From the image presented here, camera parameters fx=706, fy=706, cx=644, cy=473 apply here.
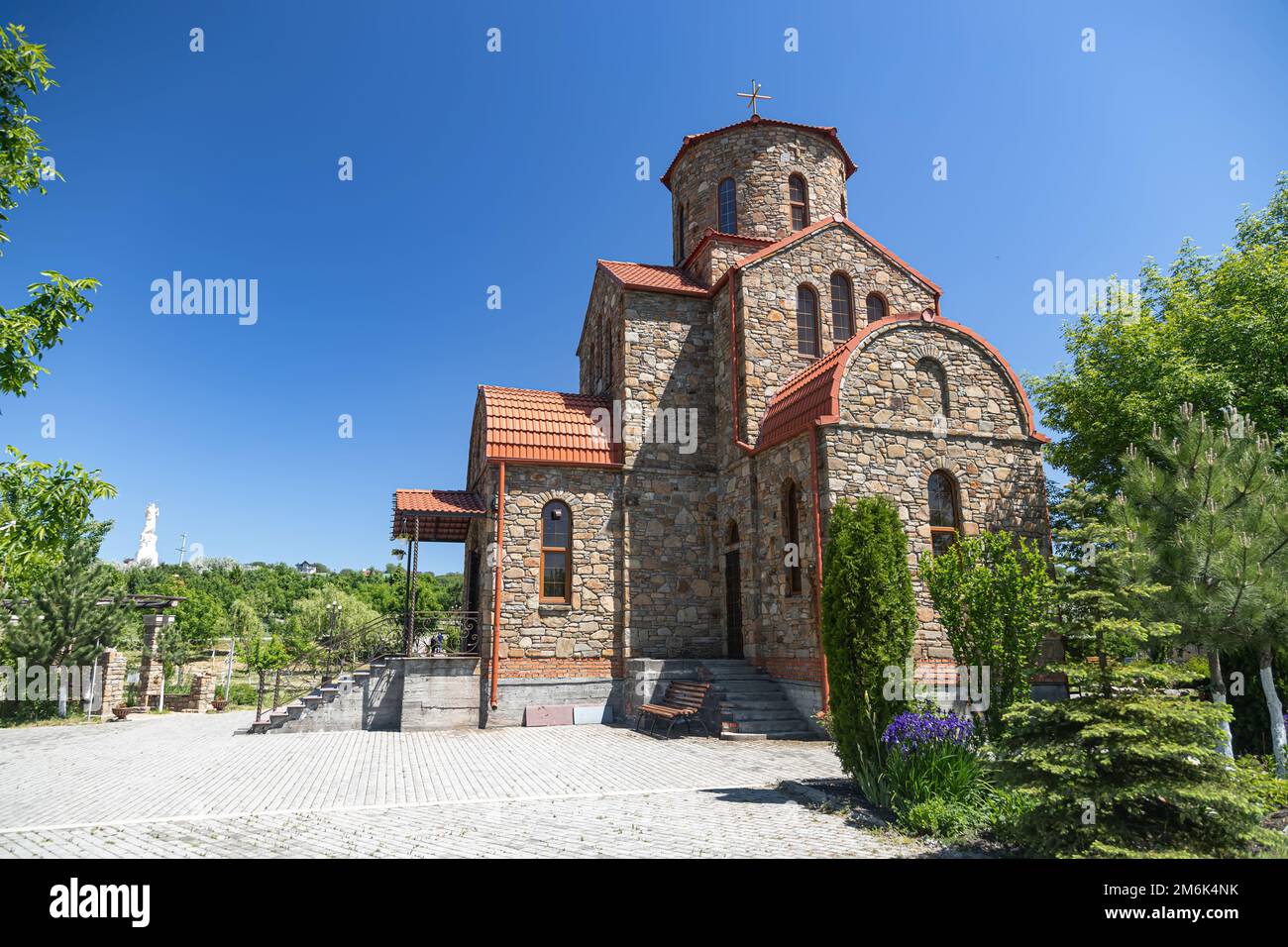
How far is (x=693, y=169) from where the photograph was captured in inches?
787

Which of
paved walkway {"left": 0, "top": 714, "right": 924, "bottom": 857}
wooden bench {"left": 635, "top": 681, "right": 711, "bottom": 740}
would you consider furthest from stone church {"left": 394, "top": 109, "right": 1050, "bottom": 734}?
paved walkway {"left": 0, "top": 714, "right": 924, "bottom": 857}

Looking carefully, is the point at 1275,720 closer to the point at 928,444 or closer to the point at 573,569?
the point at 928,444

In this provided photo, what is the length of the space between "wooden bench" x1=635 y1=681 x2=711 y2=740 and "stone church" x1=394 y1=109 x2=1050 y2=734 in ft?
1.32

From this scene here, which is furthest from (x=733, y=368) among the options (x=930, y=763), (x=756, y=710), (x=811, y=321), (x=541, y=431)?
(x=930, y=763)

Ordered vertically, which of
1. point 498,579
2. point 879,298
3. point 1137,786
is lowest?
point 1137,786

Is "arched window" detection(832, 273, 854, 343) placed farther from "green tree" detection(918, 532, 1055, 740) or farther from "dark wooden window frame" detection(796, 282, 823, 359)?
"green tree" detection(918, 532, 1055, 740)

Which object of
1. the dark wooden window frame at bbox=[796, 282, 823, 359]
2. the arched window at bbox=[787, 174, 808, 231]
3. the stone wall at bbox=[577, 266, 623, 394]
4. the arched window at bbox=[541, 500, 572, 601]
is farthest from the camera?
the arched window at bbox=[787, 174, 808, 231]

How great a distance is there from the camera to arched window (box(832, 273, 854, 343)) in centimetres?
1670

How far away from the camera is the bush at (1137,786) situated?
520 cm

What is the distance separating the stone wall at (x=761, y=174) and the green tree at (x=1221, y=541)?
38.9ft

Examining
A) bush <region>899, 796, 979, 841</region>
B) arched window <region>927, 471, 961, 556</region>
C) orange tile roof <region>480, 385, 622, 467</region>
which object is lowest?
bush <region>899, 796, 979, 841</region>

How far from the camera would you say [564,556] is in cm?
1575

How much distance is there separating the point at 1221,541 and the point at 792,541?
6645 mm
